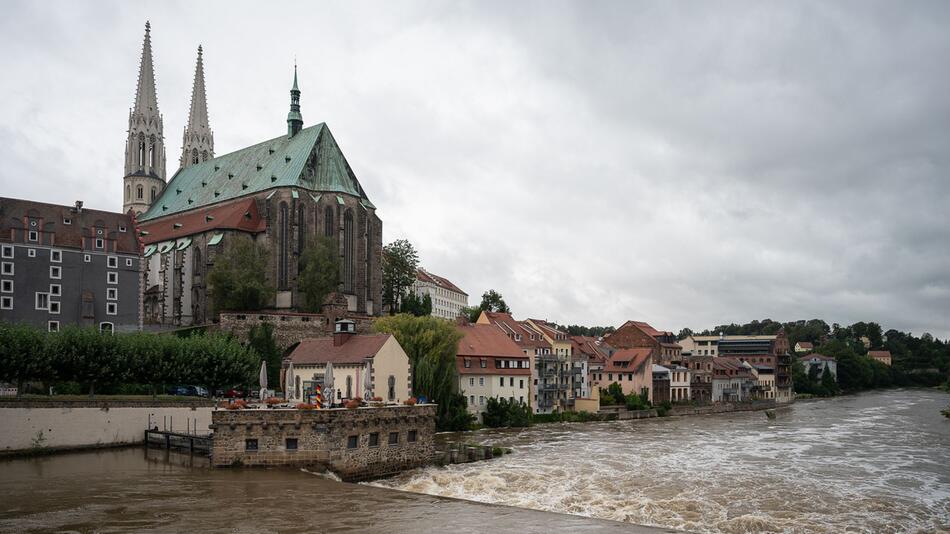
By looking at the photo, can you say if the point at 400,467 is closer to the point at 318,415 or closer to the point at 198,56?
the point at 318,415

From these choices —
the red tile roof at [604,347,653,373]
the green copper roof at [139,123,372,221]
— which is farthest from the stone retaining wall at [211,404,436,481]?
the red tile roof at [604,347,653,373]

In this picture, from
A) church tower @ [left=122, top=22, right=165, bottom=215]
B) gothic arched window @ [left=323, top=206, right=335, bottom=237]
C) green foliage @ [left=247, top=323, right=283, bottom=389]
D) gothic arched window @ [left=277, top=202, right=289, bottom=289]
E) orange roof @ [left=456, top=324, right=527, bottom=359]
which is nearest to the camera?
green foliage @ [left=247, top=323, right=283, bottom=389]

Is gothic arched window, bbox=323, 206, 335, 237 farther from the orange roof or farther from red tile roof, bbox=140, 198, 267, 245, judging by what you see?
the orange roof

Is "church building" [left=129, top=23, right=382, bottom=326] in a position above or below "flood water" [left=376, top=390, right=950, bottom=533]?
above

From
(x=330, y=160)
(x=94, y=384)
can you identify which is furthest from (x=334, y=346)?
(x=330, y=160)

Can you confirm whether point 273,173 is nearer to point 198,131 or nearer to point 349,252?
point 349,252

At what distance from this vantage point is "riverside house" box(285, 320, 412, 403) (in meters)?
52.3

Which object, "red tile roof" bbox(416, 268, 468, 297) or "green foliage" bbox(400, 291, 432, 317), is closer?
"green foliage" bbox(400, 291, 432, 317)

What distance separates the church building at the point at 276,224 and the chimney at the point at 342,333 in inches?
1280

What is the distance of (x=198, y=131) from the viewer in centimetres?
13525

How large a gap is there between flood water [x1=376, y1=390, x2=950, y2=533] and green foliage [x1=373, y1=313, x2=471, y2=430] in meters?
3.31

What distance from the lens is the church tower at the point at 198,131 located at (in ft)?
438

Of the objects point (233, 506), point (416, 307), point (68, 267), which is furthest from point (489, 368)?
point (233, 506)

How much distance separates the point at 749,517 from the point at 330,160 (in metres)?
Answer: 78.4
